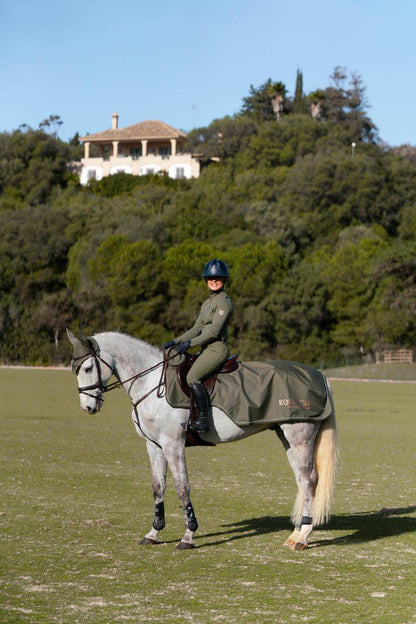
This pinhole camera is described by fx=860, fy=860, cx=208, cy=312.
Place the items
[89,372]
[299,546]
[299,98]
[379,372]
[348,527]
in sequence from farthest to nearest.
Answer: [299,98]
[379,372]
[348,527]
[89,372]
[299,546]

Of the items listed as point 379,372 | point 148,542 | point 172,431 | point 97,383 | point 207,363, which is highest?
point 207,363

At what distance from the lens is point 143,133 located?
12681 cm

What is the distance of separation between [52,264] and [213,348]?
76.0m

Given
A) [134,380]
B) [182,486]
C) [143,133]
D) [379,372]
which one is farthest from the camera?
[143,133]

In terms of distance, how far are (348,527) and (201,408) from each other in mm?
2654

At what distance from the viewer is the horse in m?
8.83

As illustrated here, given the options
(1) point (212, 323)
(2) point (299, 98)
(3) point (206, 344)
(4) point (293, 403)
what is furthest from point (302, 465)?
(2) point (299, 98)

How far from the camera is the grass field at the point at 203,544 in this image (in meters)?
6.53

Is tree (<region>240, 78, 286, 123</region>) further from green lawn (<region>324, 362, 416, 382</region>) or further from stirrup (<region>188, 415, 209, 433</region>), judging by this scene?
stirrup (<region>188, 415, 209, 433</region>)

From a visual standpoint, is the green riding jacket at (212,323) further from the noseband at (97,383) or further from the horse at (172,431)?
the noseband at (97,383)

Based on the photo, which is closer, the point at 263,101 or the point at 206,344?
the point at 206,344

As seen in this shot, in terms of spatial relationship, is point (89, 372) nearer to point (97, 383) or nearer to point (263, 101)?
point (97, 383)

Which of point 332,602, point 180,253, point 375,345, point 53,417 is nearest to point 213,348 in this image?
point 332,602

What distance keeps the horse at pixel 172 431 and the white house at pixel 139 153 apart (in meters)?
111
